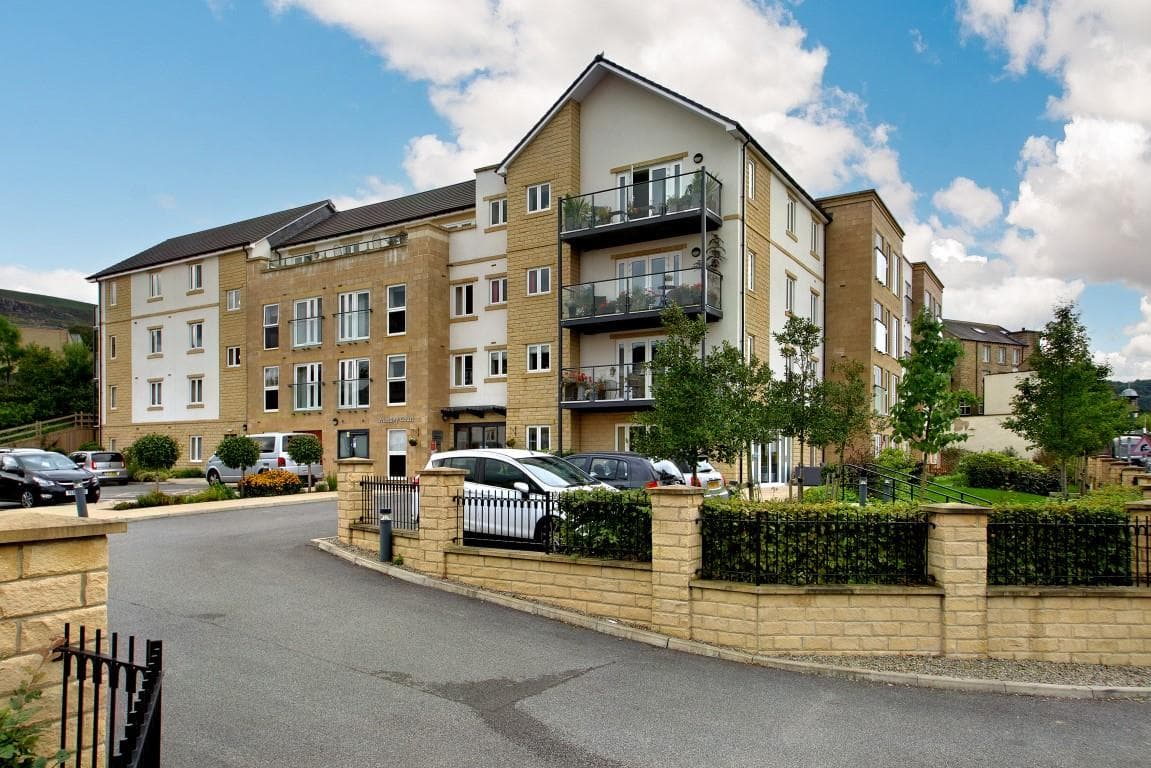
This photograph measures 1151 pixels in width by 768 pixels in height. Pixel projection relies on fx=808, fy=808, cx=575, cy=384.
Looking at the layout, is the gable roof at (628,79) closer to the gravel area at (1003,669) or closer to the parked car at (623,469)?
the parked car at (623,469)

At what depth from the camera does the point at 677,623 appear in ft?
30.3

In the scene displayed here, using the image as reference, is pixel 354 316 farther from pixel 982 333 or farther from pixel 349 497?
pixel 982 333

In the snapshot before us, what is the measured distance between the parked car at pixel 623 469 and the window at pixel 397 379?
1757 cm

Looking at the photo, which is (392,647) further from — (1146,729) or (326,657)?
(1146,729)

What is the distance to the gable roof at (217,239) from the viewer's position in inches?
1639

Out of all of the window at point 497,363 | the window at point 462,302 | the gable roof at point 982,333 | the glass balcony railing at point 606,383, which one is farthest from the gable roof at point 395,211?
the gable roof at point 982,333

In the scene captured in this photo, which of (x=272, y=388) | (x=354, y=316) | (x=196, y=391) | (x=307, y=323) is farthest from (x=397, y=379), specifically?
(x=196, y=391)

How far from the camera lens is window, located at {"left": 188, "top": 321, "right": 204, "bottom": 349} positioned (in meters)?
41.4

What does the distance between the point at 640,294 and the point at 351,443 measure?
1518 centimetres

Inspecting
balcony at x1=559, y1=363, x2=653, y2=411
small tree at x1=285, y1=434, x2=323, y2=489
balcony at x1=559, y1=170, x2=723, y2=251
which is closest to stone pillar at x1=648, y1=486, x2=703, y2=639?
balcony at x1=559, y1=363, x2=653, y2=411

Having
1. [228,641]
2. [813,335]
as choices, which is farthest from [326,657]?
[813,335]

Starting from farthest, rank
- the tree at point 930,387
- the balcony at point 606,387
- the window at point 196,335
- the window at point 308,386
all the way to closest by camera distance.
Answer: the window at point 196,335
the window at point 308,386
the balcony at point 606,387
the tree at point 930,387

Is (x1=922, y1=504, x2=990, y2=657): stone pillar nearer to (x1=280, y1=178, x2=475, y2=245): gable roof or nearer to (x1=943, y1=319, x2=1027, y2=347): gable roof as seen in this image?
(x1=280, y1=178, x2=475, y2=245): gable roof

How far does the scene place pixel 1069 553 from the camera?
29.8 feet
